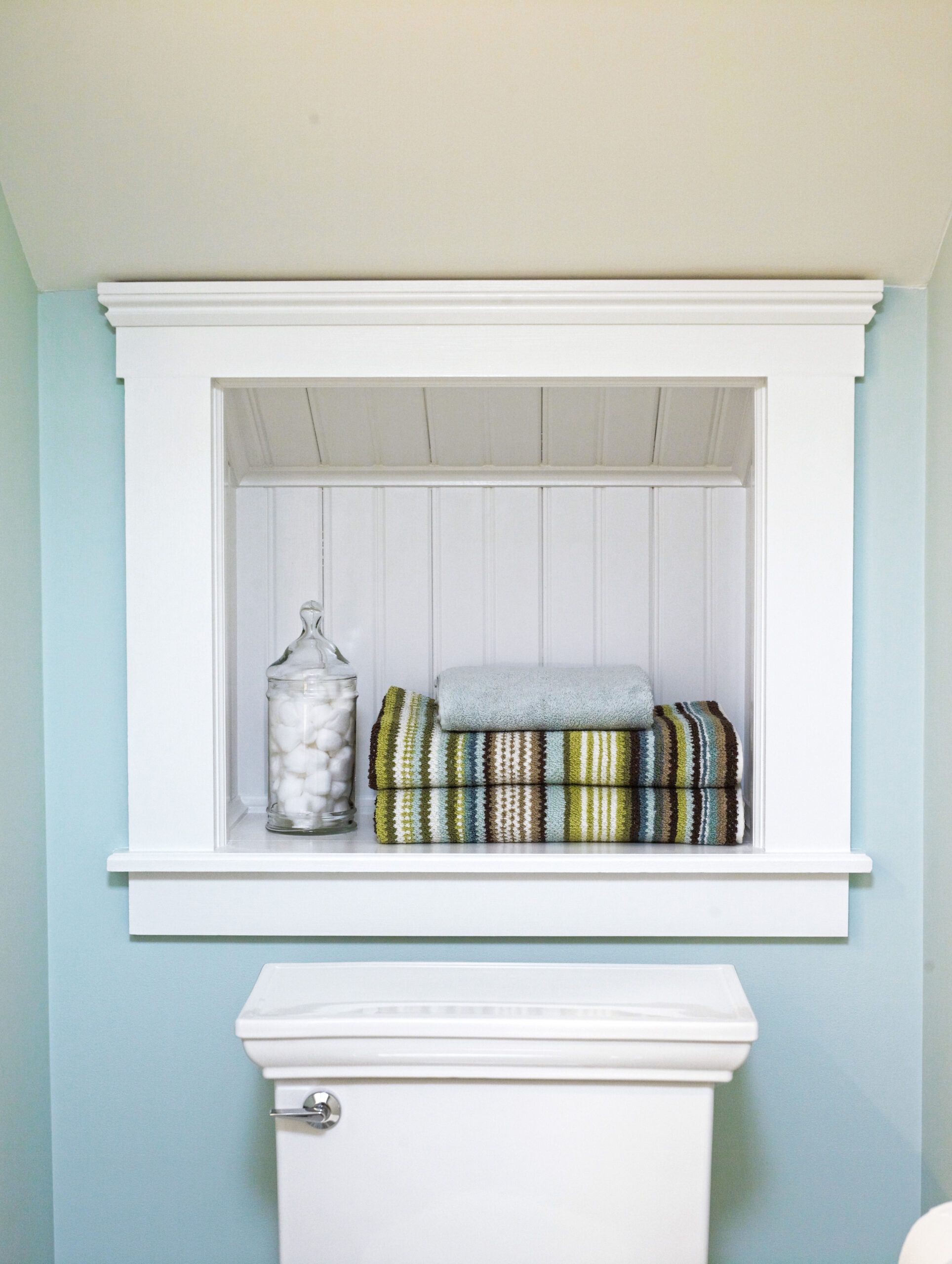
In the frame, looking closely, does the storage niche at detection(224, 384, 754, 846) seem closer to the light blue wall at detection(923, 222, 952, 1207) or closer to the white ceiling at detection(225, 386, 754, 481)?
the white ceiling at detection(225, 386, 754, 481)

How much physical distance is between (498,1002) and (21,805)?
552 mm

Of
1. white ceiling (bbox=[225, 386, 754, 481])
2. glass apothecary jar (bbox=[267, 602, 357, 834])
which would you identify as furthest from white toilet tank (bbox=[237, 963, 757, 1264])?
white ceiling (bbox=[225, 386, 754, 481])

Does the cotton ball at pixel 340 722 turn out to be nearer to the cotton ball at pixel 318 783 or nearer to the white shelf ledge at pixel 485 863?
the cotton ball at pixel 318 783

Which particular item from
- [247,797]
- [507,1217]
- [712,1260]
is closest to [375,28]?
[247,797]

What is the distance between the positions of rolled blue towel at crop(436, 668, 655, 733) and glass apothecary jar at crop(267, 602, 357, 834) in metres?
0.13

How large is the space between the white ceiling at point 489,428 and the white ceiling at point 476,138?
0.61 ft

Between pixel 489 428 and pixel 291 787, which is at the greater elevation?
pixel 489 428

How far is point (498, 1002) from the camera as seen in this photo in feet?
3.12

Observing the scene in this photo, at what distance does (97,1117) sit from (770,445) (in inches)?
41.9

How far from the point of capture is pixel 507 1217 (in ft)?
3.00

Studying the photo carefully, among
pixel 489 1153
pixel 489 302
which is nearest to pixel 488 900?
pixel 489 1153

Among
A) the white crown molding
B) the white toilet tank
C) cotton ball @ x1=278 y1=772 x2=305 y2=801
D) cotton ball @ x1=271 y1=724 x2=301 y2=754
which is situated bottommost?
the white toilet tank

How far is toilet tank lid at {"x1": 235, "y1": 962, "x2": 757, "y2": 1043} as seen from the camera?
35.4 inches

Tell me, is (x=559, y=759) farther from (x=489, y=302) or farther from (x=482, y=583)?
(x=489, y=302)
